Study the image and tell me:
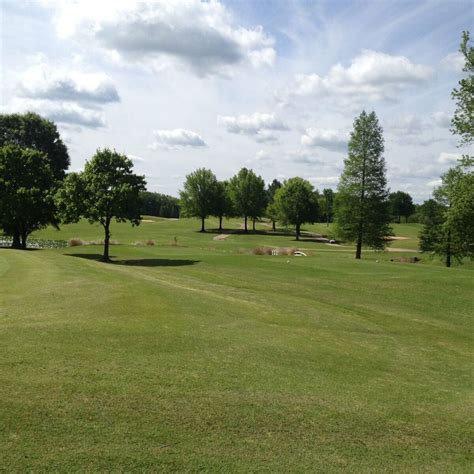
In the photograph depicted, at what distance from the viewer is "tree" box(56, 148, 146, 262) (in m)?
36.8

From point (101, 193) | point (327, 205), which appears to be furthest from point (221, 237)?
point (327, 205)

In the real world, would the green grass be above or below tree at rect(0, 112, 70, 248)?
below

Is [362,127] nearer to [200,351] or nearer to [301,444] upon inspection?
[200,351]

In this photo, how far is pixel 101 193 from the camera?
37.1 m

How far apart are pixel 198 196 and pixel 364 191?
53870 mm

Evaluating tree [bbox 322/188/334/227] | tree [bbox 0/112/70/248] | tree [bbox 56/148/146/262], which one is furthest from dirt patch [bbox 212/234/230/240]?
tree [bbox 322/188/334/227]

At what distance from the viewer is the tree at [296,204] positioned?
297ft

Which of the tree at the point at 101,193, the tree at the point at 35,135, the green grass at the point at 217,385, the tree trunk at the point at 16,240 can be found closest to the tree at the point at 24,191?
the tree trunk at the point at 16,240

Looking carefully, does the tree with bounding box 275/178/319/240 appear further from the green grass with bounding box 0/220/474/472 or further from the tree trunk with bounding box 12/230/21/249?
the green grass with bounding box 0/220/474/472

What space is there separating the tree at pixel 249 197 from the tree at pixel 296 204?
20.8ft

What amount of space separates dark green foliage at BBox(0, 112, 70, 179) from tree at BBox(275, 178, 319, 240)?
42430 mm

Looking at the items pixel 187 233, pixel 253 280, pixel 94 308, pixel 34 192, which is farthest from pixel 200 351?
pixel 187 233

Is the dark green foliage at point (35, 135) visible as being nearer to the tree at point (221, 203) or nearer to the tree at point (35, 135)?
the tree at point (35, 135)

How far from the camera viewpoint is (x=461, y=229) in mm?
31219
